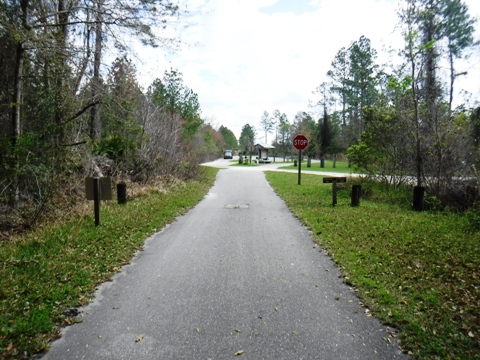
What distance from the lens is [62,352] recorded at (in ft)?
9.75

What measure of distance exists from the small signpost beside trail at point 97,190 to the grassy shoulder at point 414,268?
5153mm

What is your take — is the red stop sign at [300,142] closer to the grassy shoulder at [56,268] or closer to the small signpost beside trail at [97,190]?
the grassy shoulder at [56,268]

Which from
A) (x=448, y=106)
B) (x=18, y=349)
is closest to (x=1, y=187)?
(x=18, y=349)

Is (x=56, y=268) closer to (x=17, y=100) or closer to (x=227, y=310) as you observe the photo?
(x=227, y=310)

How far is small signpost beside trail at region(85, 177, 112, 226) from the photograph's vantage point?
760 cm

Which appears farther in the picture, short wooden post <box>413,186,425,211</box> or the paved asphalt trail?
short wooden post <box>413,186,425,211</box>

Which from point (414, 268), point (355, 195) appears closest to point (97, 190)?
point (414, 268)

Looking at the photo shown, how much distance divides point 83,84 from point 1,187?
4.27 metres

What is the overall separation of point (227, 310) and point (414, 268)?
3287mm

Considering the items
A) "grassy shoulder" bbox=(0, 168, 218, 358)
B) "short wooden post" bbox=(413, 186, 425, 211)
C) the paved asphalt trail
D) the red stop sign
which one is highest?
the red stop sign

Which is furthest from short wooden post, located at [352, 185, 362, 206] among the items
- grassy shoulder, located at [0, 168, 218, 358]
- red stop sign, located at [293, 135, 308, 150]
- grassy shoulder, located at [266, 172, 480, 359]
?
red stop sign, located at [293, 135, 308, 150]

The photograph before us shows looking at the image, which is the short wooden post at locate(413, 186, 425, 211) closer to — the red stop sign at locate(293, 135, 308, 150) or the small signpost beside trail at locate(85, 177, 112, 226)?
the red stop sign at locate(293, 135, 308, 150)

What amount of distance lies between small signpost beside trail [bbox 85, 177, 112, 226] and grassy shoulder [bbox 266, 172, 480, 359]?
5153 millimetres

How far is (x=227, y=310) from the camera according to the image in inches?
149
